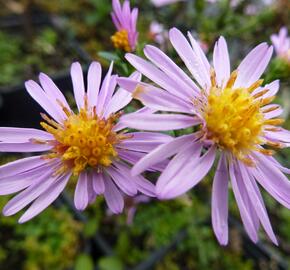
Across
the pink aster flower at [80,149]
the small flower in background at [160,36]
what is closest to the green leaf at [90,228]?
the small flower in background at [160,36]

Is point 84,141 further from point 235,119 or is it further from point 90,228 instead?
point 90,228

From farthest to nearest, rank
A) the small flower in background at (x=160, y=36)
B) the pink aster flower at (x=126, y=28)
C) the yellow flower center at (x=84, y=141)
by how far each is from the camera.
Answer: the small flower in background at (x=160, y=36), the pink aster flower at (x=126, y=28), the yellow flower center at (x=84, y=141)

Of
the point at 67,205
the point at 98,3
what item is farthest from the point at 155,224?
the point at 98,3

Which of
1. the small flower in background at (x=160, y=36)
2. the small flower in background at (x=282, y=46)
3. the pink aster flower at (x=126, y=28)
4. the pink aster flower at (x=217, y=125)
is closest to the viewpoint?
the pink aster flower at (x=217, y=125)

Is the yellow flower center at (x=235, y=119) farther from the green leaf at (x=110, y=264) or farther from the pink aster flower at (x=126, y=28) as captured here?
the green leaf at (x=110, y=264)

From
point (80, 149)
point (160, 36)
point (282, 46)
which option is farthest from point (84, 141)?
point (160, 36)

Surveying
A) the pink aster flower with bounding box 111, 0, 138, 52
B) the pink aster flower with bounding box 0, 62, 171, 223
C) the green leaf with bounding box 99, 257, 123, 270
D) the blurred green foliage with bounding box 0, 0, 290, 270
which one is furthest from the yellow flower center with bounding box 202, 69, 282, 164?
the green leaf with bounding box 99, 257, 123, 270
